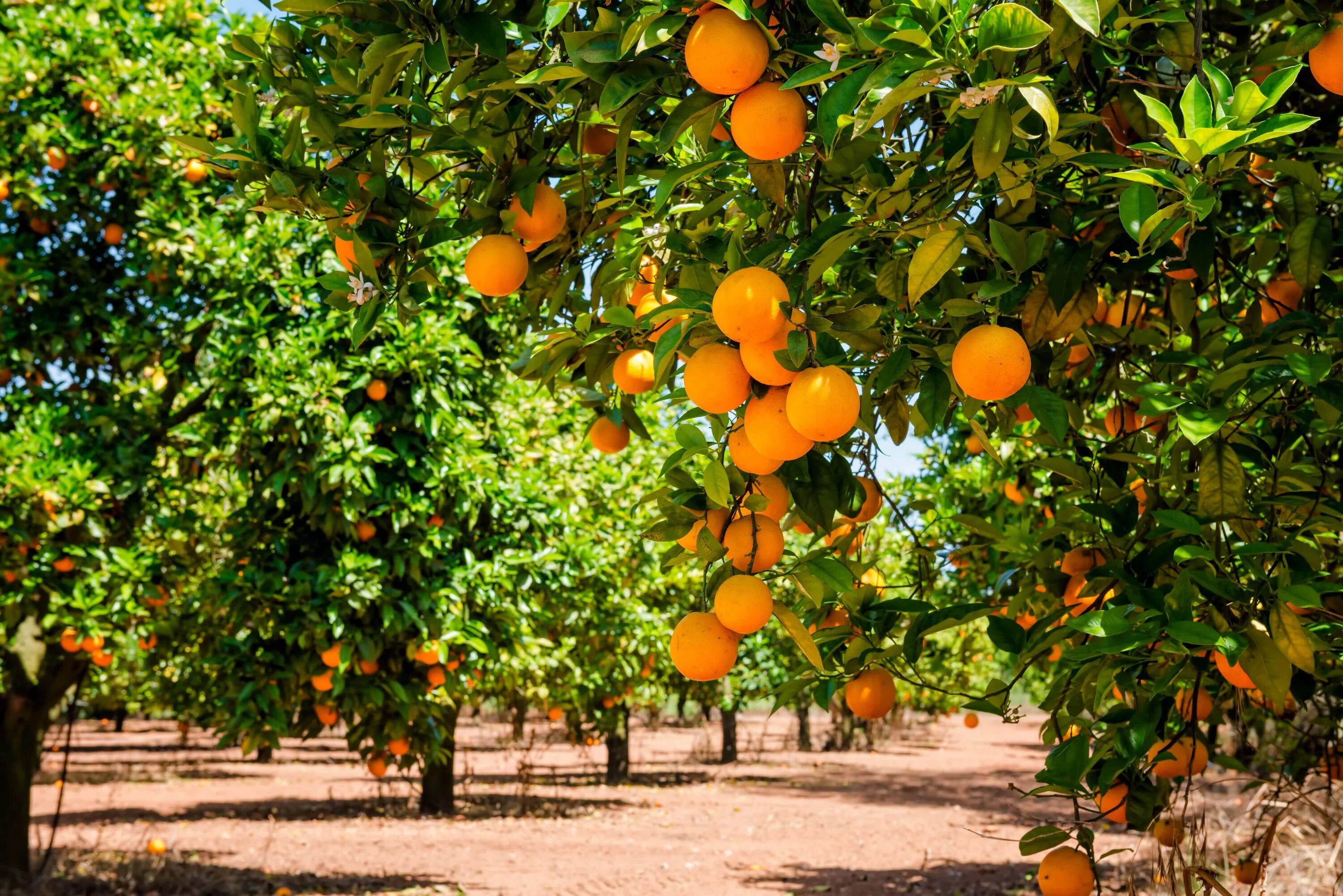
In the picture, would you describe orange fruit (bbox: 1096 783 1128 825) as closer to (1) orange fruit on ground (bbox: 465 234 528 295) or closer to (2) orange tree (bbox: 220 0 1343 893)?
(2) orange tree (bbox: 220 0 1343 893)

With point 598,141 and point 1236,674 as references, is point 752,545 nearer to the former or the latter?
point 1236,674

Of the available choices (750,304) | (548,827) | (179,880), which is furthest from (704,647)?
(548,827)

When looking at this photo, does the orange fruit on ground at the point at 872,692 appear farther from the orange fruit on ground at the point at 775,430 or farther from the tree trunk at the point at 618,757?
the tree trunk at the point at 618,757

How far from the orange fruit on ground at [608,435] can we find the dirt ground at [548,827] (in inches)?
55.5

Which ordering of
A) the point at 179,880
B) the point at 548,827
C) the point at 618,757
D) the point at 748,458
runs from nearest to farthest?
1. the point at 748,458
2. the point at 179,880
3. the point at 548,827
4. the point at 618,757

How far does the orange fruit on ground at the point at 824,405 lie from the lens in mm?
1303

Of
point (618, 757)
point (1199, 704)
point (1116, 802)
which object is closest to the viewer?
point (1116, 802)

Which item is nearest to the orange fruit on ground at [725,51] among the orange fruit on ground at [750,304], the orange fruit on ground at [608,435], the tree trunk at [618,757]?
the orange fruit on ground at [750,304]

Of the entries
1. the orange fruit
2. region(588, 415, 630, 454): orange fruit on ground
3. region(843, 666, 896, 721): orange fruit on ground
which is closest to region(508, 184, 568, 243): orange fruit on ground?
region(588, 415, 630, 454): orange fruit on ground

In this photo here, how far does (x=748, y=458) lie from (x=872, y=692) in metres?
0.73

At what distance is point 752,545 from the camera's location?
1.55m

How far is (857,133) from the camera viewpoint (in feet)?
3.75

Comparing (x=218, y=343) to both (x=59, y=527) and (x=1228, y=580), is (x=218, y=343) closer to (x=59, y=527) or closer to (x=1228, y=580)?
(x=59, y=527)

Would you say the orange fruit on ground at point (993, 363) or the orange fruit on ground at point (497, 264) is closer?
the orange fruit on ground at point (993, 363)
